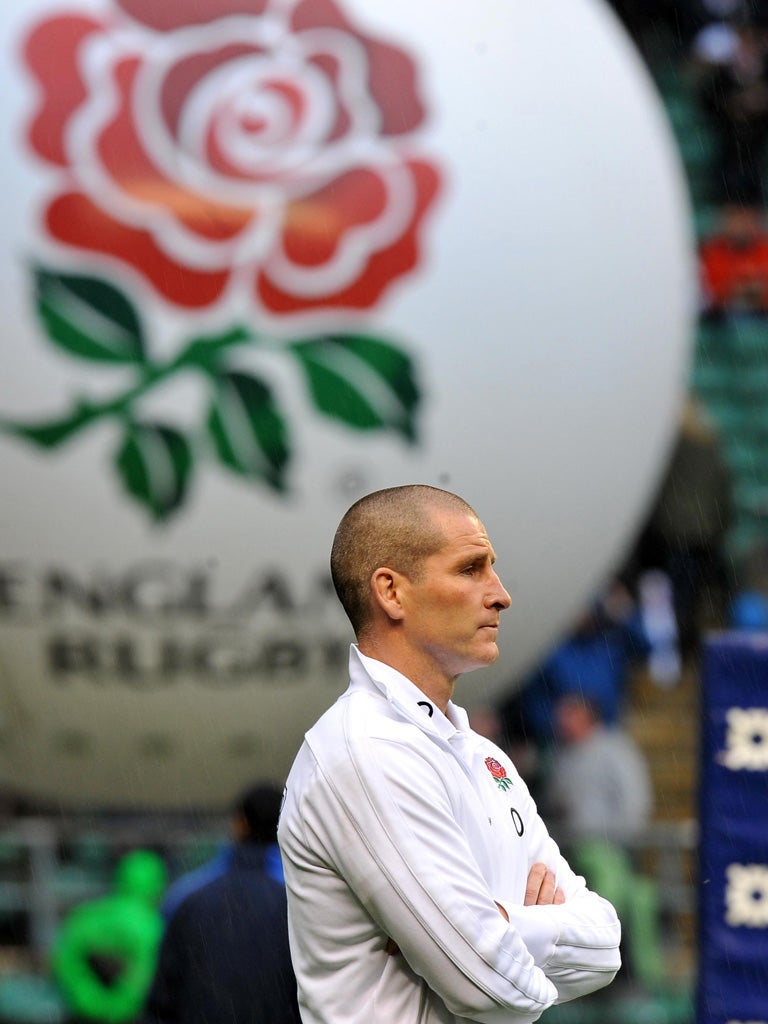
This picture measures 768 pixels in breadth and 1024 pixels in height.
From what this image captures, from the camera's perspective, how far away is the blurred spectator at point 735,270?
1327 centimetres

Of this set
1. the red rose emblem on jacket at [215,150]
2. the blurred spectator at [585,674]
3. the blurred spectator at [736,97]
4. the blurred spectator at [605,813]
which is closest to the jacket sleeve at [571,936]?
the red rose emblem on jacket at [215,150]

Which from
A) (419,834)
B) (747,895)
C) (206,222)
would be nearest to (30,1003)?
(206,222)

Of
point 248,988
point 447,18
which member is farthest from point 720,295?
point 248,988

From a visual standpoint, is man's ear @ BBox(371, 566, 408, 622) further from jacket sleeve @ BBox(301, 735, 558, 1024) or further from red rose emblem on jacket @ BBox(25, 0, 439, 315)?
red rose emblem on jacket @ BBox(25, 0, 439, 315)

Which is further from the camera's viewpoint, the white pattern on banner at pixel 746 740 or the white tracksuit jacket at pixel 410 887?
the white pattern on banner at pixel 746 740

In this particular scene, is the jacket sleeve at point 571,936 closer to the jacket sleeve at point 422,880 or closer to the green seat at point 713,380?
the jacket sleeve at point 422,880

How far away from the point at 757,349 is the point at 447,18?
8.42 meters

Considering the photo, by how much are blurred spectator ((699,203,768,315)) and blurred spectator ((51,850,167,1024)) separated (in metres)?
8.51

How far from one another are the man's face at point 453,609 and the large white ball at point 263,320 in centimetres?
264

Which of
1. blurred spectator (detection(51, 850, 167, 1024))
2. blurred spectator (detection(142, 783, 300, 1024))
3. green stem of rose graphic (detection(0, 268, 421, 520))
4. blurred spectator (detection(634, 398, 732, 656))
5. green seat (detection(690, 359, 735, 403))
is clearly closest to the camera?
blurred spectator (detection(142, 783, 300, 1024))

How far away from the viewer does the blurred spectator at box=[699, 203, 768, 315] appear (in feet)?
43.5

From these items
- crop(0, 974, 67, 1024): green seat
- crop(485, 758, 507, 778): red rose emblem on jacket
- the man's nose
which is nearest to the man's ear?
the man's nose

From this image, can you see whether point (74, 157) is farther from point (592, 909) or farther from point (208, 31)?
point (592, 909)

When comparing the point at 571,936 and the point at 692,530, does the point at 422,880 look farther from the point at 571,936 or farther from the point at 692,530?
the point at 692,530
